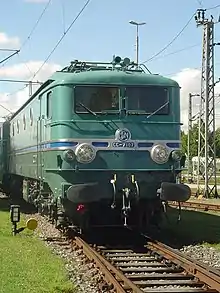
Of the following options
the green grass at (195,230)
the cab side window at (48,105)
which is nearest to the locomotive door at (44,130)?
the cab side window at (48,105)

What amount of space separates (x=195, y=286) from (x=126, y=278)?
40.9 inches

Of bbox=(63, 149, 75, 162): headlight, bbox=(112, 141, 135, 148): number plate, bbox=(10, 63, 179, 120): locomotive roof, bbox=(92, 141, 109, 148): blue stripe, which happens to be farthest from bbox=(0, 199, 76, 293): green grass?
bbox=(10, 63, 179, 120): locomotive roof

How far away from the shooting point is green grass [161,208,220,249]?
13.4 meters

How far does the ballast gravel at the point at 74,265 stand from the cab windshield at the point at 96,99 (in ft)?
9.49

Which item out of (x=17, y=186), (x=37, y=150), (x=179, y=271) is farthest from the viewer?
(x=17, y=186)

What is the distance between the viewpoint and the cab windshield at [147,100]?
42.8 feet

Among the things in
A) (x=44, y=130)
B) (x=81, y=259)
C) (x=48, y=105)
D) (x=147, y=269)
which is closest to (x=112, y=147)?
(x=48, y=105)

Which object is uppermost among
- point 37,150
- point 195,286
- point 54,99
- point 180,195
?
point 54,99

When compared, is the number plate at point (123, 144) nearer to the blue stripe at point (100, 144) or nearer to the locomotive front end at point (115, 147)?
the locomotive front end at point (115, 147)

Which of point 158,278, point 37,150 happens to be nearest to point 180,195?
point 158,278

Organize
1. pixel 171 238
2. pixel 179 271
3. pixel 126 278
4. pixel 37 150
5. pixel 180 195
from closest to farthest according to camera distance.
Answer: pixel 126 278 → pixel 179 271 → pixel 180 195 → pixel 171 238 → pixel 37 150

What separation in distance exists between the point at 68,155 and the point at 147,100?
7.33ft

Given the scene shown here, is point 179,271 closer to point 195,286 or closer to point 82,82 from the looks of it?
point 195,286

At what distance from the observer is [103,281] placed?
30.1 feet
